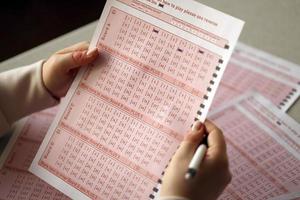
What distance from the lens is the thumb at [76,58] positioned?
23.3 inches

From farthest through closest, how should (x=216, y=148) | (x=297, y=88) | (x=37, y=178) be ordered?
(x=297, y=88) → (x=37, y=178) → (x=216, y=148)

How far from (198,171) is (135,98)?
0.14 m

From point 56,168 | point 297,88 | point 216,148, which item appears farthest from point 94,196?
point 297,88

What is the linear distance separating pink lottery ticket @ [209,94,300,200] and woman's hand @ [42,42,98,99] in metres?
0.26

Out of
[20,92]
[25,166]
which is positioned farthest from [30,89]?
[25,166]

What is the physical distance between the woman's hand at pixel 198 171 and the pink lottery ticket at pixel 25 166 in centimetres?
19

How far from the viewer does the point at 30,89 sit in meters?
0.68

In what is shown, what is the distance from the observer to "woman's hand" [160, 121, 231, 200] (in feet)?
1.66

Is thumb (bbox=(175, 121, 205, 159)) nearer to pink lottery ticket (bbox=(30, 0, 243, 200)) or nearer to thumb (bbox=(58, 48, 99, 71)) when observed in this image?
pink lottery ticket (bbox=(30, 0, 243, 200))

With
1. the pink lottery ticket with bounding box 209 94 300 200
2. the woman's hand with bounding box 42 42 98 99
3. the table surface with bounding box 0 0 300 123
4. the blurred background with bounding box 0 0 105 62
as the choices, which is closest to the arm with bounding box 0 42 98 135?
the woman's hand with bounding box 42 42 98 99

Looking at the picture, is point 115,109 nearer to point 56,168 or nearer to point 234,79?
point 56,168

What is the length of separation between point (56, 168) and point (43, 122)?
0.49 feet

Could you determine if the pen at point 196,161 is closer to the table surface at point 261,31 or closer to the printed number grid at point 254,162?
the printed number grid at point 254,162

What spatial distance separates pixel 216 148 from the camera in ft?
1.71
